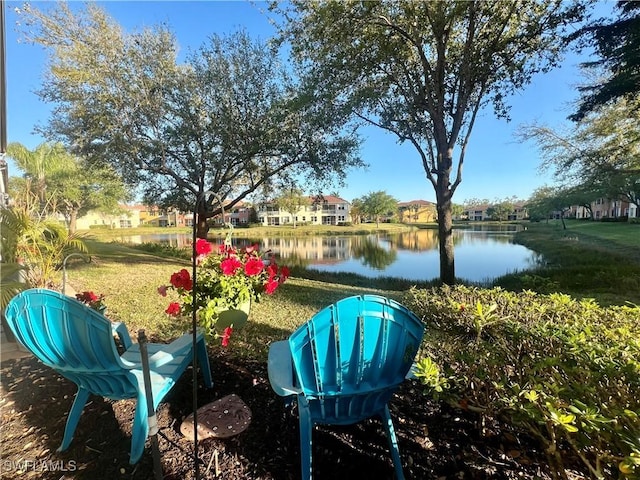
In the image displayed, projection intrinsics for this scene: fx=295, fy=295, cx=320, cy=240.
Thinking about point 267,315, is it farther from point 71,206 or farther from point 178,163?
point 178,163

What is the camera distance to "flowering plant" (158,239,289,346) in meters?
1.65

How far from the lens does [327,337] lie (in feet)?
3.41

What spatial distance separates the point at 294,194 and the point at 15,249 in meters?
6.91

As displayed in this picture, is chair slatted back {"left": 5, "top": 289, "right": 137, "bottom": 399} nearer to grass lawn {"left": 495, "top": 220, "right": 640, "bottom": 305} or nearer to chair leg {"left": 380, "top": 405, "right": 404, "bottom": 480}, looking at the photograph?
chair leg {"left": 380, "top": 405, "right": 404, "bottom": 480}

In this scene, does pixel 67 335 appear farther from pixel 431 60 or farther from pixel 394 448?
pixel 431 60

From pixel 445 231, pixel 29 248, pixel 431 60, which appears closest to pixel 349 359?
pixel 29 248

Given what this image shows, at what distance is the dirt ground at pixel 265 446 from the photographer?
117 cm

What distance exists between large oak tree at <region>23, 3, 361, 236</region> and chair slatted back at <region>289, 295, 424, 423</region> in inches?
195

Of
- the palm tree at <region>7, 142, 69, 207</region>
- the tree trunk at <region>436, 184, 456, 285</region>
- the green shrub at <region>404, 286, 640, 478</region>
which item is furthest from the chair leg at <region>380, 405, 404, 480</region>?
the tree trunk at <region>436, 184, 456, 285</region>

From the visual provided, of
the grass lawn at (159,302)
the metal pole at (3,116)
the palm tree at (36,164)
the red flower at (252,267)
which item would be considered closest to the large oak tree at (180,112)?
the palm tree at (36,164)

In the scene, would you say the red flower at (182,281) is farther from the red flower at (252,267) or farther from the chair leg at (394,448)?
the chair leg at (394,448)

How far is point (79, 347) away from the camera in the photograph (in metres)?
1.18

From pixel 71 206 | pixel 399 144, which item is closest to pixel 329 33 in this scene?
pixel 399 144

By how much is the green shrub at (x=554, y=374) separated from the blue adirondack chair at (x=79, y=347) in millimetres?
1153
